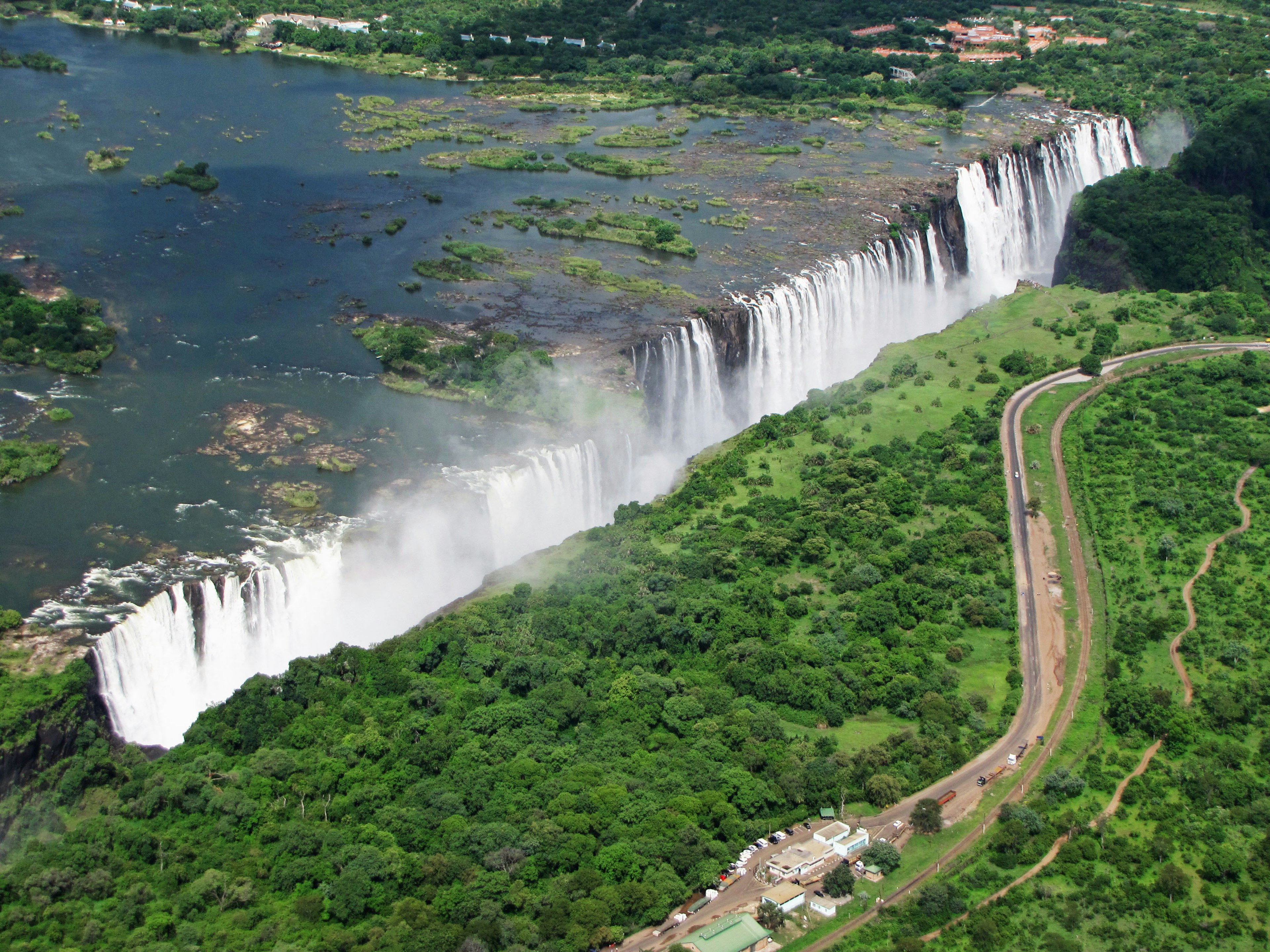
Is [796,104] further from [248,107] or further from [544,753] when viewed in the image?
[544,753]

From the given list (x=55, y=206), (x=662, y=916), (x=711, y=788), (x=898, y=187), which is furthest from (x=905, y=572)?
(x=55, y=206)

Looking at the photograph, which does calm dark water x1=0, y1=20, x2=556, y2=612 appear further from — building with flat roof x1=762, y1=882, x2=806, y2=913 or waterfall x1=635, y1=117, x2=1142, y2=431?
building with flat roof x1=762, y1=882, x2=806, y2=913

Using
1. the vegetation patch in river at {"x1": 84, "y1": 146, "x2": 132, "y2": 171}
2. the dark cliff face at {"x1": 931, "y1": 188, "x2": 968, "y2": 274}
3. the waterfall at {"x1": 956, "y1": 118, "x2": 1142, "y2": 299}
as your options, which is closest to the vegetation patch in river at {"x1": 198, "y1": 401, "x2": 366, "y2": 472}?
the vegetation patch in river at {"x1": 84, "y1": 146, "x2": 132, "y2": 171}

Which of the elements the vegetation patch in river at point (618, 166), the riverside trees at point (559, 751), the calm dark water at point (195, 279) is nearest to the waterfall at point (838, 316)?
the riverside trees at point (559, 751)

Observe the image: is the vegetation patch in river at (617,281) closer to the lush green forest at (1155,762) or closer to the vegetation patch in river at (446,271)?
the vegetation patch in river at (446,271)

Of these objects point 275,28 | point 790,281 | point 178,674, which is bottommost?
point 178,674

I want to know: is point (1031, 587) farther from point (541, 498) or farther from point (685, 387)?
point (685, 387)

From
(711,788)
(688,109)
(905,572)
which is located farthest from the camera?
(688,109)
